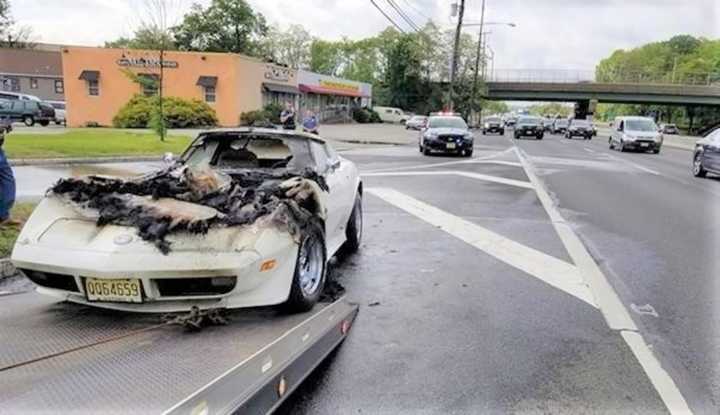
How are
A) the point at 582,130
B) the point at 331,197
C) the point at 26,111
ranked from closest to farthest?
the point at 331,197, the point at 26,111, the point at 582,130

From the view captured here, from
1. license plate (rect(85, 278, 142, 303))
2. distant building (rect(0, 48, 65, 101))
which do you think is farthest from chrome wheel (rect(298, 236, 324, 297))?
distant building (rect(0, 48, 65, 101))

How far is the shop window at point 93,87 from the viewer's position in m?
36.5

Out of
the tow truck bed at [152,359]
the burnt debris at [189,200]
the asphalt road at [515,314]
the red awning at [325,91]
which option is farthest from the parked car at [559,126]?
the tow truck bed at [152,359]

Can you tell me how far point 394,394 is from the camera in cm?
335

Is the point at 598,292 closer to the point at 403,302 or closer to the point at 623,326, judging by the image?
the point at 623,326

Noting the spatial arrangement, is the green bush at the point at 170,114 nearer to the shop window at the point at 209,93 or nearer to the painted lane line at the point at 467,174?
the shop window at the point at 209,93

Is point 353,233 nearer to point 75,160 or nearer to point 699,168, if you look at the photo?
point 75,160

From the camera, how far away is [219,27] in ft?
241

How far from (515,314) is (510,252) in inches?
89.7

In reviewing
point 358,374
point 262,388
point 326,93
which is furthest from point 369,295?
point 326,93

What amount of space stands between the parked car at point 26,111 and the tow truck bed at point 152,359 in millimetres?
32717

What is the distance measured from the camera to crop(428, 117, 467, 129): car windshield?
22.7 meters

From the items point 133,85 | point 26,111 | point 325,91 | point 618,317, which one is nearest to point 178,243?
point 618,317

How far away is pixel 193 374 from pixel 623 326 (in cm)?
333
